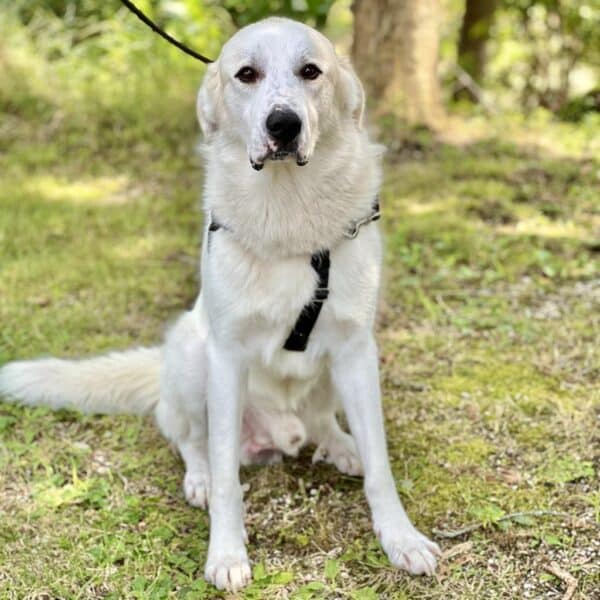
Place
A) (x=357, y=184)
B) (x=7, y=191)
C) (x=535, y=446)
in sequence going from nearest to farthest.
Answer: (x=357, y=184), (x=535, y=446), (x=7, y=191)

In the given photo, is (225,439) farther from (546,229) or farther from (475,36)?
(475,36)

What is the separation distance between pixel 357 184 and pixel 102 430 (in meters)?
1.39

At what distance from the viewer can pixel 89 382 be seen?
3168 millimetres

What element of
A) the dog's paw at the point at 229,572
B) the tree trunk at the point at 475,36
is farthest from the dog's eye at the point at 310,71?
the tree trunk at the point at 475,36

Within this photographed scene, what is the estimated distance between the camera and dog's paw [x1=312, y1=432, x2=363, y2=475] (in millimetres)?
2867

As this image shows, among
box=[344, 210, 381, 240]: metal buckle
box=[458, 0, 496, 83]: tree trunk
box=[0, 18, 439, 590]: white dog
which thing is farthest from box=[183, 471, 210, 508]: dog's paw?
box=[458, 0, 496, 83]: tree trunk

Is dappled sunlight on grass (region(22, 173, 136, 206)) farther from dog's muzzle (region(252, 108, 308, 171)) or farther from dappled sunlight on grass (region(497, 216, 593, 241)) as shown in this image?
dog's muzzle (region(252, 108, 308, 171))

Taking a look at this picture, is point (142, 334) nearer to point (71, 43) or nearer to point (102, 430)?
point (102, 430)

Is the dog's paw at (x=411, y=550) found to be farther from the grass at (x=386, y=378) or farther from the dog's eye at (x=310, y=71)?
the dog's eye at (x=310, y=71)

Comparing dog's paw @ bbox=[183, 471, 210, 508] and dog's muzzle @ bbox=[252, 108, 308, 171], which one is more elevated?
dog's muzzle @ bbox=[252, 108, 308, 171]

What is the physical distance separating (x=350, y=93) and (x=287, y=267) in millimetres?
549

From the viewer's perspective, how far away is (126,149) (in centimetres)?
611

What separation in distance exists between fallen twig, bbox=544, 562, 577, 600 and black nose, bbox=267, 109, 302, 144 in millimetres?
1371

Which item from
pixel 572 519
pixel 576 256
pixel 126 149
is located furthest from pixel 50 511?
pixel 126 149
